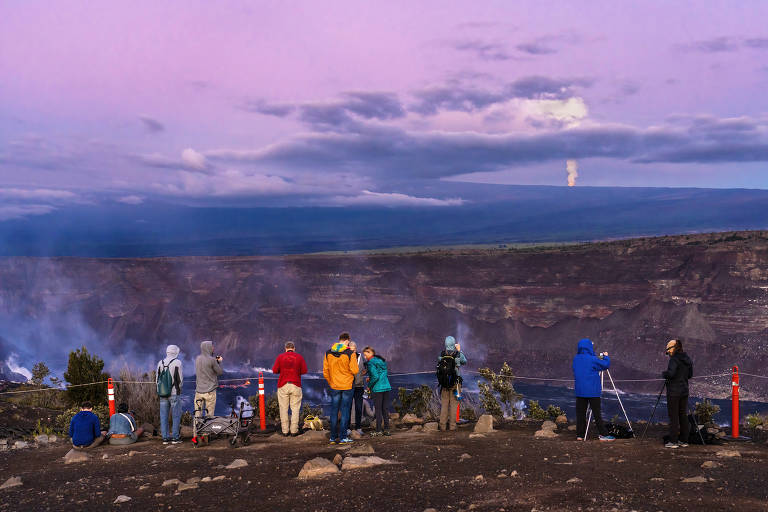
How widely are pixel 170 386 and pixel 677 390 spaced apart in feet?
33.2

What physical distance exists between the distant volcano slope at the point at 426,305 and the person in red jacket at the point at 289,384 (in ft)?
172

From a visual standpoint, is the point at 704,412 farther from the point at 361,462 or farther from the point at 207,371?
the point at 207,371

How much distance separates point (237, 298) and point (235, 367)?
11.1 m

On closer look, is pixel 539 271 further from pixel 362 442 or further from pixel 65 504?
pixel 65 504

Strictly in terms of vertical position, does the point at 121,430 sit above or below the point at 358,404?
below

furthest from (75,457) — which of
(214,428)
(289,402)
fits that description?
(289,402)

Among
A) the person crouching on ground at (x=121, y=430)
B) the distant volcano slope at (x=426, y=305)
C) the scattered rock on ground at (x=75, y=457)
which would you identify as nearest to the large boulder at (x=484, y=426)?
the person crouching on ground at (x=121, y=430)

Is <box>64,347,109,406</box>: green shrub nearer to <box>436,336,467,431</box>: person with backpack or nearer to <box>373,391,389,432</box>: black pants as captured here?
<box>373,391,389,432</box>: black pants

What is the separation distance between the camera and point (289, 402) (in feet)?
46.1

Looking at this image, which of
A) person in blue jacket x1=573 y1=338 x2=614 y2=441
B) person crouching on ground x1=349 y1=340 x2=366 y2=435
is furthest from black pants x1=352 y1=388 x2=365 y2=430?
person in blue jacket x1=573 y1=338 x2=614 y2=441

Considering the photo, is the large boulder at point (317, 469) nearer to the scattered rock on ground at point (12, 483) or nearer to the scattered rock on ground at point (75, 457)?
the scattered rock on ground at point (12, 483)

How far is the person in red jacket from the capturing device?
13.7 m

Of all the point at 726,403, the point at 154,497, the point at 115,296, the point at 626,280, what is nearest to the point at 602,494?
the point at 154,497

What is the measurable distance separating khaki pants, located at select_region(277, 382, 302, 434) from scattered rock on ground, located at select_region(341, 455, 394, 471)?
3.25 meters
